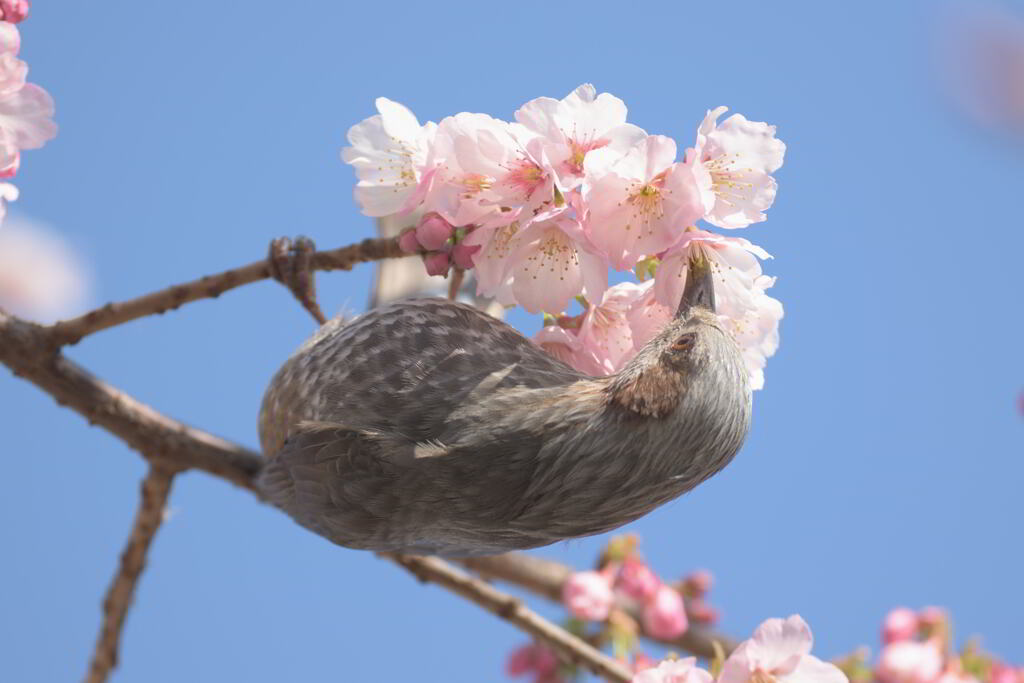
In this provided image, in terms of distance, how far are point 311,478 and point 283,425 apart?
19cm

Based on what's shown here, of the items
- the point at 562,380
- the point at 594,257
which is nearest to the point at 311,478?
the point at 562,380

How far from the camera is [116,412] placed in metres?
2.39

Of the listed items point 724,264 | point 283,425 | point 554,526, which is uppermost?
point 724,264

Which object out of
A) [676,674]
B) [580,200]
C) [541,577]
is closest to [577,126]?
[580,200]

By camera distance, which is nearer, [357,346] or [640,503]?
[640,503]

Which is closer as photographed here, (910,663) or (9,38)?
(9,38)

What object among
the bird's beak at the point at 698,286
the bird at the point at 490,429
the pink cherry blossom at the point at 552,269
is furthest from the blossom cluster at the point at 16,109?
the bird's beak at the point at 698,286

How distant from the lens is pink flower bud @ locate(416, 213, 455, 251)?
165 centimetres

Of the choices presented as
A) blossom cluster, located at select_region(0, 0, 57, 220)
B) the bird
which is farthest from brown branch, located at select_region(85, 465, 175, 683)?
blossom cluster, located at select_region(0, 0, 57, 220)

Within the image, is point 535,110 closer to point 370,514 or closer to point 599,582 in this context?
point 370,514

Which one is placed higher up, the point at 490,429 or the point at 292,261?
the point at 292,261

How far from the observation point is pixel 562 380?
173 cm

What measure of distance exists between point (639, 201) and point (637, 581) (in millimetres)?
1727

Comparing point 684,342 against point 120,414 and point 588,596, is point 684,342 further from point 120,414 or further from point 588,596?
point 588,596
